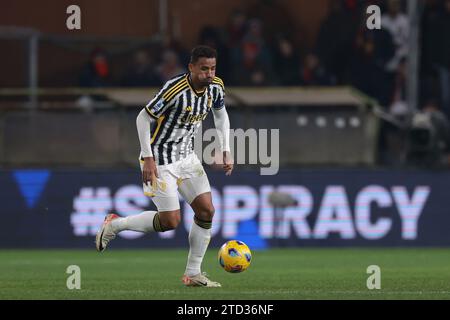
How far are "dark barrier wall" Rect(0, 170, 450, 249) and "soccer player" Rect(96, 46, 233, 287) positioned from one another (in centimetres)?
662

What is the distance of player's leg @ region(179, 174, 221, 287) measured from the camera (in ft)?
36.3

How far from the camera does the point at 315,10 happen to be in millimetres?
20891

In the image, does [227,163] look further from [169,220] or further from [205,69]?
[205,69]

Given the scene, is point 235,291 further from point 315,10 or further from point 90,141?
point 315,10

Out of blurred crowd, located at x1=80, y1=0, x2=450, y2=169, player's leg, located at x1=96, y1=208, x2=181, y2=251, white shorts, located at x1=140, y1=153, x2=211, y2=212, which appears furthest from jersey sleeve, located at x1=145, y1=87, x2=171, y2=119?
blurred crowd, located at x1=80, y1=0, x2=450, y2=169

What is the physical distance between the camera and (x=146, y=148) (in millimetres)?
10852

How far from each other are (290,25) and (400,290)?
34.1 feet

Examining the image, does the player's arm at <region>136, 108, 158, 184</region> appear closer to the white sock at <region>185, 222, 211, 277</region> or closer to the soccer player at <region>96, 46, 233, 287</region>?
the soccer player at <region>96, 46, 233, 287</region>

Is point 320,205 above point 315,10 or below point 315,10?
below

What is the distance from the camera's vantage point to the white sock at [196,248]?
1110cm

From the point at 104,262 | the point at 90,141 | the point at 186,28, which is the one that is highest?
the point at 186,28

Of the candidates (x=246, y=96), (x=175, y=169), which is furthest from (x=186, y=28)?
(x=175, y=169)

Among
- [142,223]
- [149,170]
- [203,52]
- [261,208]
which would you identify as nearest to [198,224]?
[142,223]

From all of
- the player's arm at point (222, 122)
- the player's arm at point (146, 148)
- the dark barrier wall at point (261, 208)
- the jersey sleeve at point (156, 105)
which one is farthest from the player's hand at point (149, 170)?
the dark barrier wall at point (261, 208)
